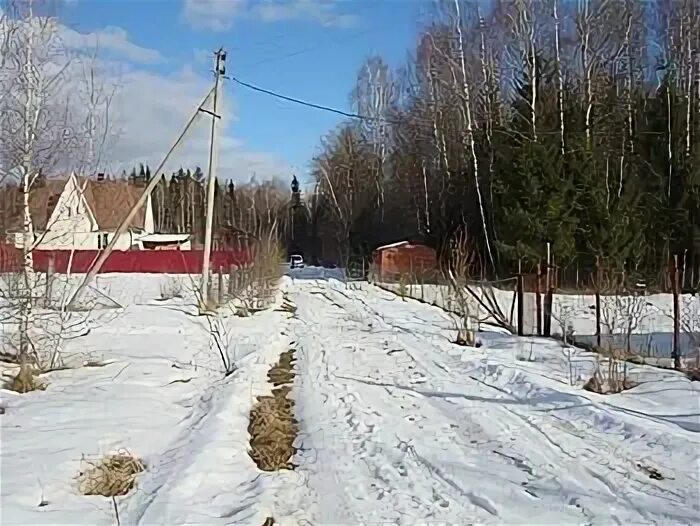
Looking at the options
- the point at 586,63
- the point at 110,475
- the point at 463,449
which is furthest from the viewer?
the point at 586,63

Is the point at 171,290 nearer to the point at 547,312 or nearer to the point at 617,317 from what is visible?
the point at 547,312

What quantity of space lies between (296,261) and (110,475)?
213ft

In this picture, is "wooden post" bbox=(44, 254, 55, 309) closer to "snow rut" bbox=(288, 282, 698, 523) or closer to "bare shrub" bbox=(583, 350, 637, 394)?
"snow rut" bbox=(288, 282, 698, 523)

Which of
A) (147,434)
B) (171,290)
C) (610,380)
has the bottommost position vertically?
(147,434)

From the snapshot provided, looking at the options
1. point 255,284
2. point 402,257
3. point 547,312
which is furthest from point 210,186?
point 402,257

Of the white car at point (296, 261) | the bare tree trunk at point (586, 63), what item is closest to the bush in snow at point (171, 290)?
the bare tree trunk at point (586, 63)

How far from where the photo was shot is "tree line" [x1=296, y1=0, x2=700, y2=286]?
99.0 feet

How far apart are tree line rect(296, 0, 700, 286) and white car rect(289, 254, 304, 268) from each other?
A: 32.2 meters

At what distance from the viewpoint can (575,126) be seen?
106 feet

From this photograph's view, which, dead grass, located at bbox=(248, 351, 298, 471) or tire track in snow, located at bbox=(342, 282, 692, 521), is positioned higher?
tire track in snow, located at bbox=(342, 282, 692, 521)

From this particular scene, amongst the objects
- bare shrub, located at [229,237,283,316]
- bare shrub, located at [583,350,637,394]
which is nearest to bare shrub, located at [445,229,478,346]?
bare shrub, located at [583,350,637,394]

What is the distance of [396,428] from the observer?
315 inches

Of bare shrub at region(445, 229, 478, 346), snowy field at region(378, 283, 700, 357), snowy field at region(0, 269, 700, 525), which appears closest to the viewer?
snowy field at region(0, 269, 700, 525)

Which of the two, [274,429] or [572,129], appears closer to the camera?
[274,429]
